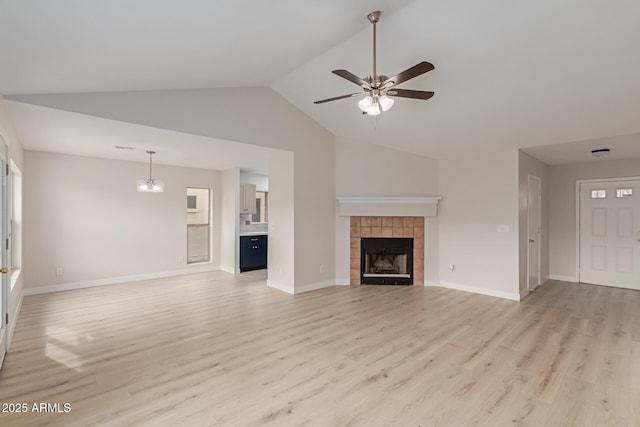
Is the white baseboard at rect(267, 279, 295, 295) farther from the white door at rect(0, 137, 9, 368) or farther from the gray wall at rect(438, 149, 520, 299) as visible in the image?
the white door at rect(0, 137, 9, 368)

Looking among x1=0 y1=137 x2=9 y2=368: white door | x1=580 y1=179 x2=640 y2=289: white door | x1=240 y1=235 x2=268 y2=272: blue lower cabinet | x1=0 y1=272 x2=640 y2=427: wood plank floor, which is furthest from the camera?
x1=240 y1=235 x2=268 y2=272: blue lower cabinet

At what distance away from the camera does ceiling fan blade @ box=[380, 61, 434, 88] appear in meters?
2.25

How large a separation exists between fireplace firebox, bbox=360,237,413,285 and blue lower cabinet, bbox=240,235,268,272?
2.69m

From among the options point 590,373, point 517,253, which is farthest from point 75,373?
point 517,253

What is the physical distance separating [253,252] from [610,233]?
716 cm

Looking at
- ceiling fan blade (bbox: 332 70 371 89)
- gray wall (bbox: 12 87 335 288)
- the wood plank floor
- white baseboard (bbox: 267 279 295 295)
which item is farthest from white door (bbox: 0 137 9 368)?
white baseboard (bbox: 267 279 295 295)

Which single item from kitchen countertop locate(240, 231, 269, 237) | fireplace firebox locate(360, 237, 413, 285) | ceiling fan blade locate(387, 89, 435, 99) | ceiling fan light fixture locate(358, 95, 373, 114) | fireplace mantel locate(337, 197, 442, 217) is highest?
ceiling fan blade locate(387, 89, 435, 99)

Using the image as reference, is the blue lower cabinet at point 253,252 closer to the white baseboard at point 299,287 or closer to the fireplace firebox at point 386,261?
the white baseboard at point 299,287

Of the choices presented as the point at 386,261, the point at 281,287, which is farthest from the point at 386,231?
the point at 281,287

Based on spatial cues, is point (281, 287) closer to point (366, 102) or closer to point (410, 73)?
point (366, 102)

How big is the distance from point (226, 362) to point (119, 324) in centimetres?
187

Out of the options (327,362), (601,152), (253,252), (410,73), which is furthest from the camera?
(253,252)

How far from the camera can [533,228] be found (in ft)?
18.0

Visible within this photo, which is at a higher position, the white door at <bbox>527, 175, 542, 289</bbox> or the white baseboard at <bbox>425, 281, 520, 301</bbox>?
the white door at <bbox>527, 175, 542, 289</bbox>
